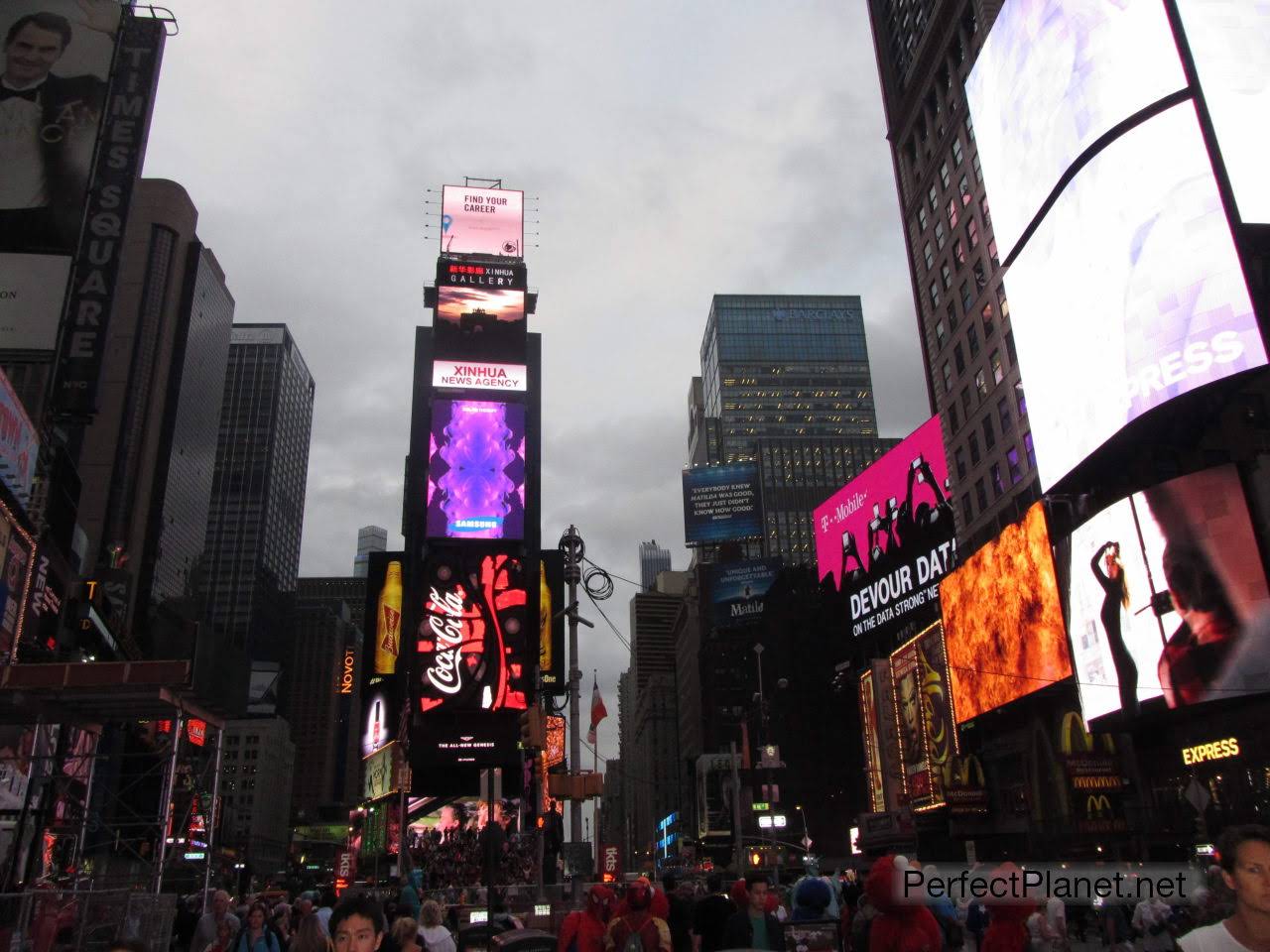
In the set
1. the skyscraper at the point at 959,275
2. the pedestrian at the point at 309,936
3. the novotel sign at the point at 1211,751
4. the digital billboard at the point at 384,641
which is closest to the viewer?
the pedestrian at the point at 309,936

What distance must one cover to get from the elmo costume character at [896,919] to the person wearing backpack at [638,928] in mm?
3557

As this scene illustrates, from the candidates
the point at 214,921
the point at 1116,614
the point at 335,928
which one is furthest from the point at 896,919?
the point at 1116,614

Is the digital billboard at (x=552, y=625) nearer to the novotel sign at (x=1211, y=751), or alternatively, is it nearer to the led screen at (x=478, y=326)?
the led screen at (x=478, y=326)

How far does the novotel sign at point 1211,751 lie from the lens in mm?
33438

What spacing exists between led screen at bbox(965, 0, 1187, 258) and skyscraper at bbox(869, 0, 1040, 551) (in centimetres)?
1007

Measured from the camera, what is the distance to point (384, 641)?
65312 millimetres

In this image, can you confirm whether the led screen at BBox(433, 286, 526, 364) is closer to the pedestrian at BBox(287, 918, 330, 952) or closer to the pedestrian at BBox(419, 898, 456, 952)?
the pedestrian at BBox(419, 898, 456, 952)

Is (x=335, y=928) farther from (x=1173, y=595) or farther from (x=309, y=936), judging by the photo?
(x=1173, y=595)

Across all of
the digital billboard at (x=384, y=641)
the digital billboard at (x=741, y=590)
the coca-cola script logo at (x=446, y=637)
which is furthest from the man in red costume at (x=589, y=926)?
the digital billboard at (x=741, y=590)

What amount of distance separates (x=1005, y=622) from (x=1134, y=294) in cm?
1751

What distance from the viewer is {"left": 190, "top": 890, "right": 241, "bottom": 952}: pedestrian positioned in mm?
13234

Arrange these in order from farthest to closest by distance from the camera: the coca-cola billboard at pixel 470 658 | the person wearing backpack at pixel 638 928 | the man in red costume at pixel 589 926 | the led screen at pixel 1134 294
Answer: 1. the coca-cola billboard at pixel 470 658
2. the led screen at pixel 1134 294
3. the man in red costume at pixel 589 926
4. the person wearing backpack at pixel 638 928

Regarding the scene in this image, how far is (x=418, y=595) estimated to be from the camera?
57.2 metres

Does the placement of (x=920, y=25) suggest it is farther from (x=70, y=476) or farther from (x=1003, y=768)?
(x=70, y=476)
